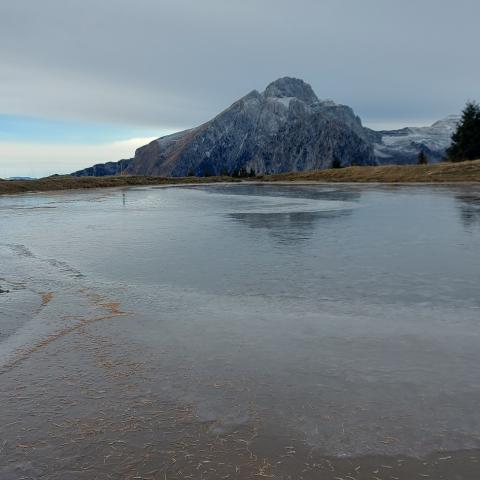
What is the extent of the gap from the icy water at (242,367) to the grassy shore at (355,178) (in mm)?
71670

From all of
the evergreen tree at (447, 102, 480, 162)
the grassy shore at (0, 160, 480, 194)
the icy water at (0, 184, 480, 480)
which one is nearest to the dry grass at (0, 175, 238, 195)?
the grassy shore at (0, 160, 480, 194)

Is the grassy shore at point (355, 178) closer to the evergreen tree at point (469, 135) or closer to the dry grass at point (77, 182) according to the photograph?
the dry grass at point (77, 182)

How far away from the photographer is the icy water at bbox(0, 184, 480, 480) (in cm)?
618

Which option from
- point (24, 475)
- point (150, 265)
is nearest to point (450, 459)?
point (24, 475)

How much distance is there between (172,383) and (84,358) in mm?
2142

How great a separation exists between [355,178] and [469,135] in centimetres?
2512

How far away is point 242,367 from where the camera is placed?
8.91 meters

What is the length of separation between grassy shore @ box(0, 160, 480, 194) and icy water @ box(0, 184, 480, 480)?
7167 cm

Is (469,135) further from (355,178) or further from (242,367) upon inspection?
(242,367)

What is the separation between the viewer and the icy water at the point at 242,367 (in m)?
6.18

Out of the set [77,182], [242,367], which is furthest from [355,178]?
[242,367]

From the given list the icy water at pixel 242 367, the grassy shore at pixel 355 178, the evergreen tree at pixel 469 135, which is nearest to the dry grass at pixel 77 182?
the grassy shore at pixel 355 178

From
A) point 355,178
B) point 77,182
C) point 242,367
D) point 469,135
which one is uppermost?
point 469,135

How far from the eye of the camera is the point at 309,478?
5.72 meters
